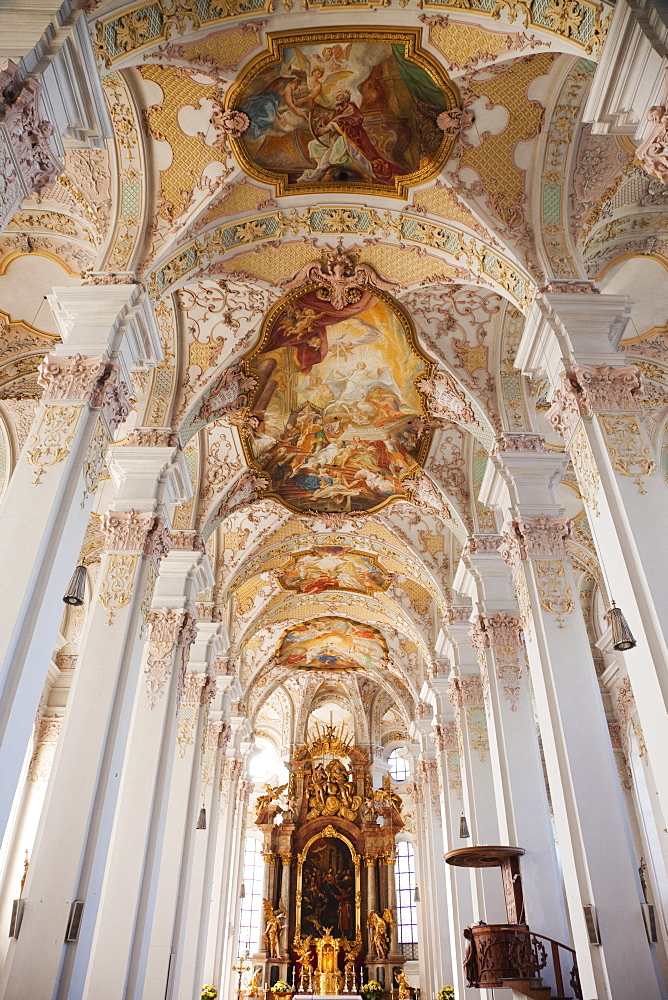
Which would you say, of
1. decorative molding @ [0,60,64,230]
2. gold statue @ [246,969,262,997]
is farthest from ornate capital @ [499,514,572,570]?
gold statue @ [246,969,262,997]

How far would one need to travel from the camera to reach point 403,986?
23.8m

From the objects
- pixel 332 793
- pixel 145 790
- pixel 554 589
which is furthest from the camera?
pixel 332 793

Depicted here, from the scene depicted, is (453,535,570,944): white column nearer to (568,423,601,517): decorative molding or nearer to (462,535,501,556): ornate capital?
(462,535,501,556): ornate capital

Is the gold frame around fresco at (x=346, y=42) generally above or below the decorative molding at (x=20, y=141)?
above

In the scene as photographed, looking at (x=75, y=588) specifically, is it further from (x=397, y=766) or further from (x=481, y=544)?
(x=397, y=766)

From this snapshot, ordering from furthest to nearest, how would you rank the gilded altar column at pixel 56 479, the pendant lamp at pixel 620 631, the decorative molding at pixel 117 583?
the decorative molding at pixel 117 583 → the pendant lamp at pixel 620 631 → the gilded altar column at pixel 56 479

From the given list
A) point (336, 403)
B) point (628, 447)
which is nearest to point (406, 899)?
point (336, 403)

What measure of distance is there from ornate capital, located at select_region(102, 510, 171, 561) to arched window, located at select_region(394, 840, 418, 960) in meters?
22.7

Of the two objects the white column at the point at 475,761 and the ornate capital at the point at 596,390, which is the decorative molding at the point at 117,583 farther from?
the white column at the point at 475,761

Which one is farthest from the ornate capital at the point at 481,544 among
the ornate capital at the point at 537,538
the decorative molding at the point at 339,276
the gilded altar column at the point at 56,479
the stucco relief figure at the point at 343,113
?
the gilded altar column at the point at 56,479

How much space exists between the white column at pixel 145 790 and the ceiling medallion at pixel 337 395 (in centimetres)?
303

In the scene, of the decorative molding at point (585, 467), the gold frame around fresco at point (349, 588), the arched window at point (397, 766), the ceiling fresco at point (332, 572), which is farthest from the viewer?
the arched window at point (397, 766)

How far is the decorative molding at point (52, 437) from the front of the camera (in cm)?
691

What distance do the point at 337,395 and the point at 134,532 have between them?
5.37 m
